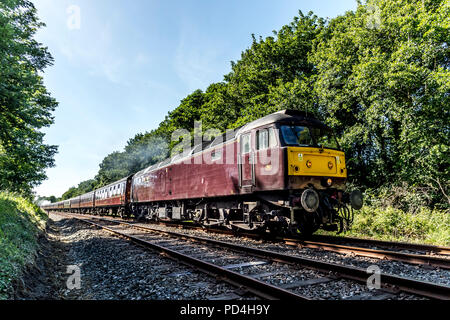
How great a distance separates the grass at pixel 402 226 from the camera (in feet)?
29.0

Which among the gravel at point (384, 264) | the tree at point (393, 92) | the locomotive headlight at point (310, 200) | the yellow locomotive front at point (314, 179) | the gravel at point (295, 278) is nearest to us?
the gravel at point (295, 278)

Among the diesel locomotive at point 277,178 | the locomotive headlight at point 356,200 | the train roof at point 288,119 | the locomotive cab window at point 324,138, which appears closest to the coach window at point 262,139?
the diesel locomotive at point 277,178

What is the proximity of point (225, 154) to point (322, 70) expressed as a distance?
11.0 metres

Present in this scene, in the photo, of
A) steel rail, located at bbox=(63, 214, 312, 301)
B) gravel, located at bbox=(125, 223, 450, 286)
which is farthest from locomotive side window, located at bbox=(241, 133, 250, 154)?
steel rail, located at bbox=(63, 214, 312, 301)

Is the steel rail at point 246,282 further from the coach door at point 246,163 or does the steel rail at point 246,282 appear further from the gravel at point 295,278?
the coach door at point 246,163

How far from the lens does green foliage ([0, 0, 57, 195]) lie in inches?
343

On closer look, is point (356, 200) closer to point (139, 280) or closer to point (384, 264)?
point (384, 264)

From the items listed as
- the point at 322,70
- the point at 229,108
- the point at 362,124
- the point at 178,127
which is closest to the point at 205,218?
the point at 362,124

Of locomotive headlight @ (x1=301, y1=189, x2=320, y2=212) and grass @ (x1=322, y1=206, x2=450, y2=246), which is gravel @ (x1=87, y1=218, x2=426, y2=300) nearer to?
locomotive headlight @ (x1=301, y1=189, x2=320, y2=212)

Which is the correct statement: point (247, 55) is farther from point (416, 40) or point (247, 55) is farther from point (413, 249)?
point (413, 249)

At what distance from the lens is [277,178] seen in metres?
7.54

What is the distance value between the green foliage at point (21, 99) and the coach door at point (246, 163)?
728cm

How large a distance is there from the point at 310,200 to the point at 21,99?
9.48 meters

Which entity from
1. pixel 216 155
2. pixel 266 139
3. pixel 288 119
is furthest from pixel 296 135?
pixel 216 155
